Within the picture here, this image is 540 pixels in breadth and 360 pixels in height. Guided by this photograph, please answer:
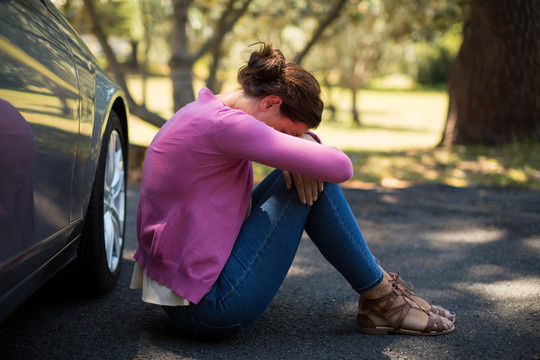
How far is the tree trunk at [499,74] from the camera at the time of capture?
799 cm

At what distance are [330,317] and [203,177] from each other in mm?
1024

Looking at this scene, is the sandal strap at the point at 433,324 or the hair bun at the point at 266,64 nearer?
the hair bun at the point at 266,64

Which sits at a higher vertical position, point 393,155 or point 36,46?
point 36,46

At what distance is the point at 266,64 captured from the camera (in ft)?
7.28

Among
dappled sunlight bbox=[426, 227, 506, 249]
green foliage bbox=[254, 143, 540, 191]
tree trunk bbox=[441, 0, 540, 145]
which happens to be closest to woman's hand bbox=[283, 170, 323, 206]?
dappled sunlight bbox=[426, 227, 506, 249]

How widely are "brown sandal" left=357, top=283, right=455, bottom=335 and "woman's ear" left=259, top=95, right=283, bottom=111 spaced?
91 centimetres

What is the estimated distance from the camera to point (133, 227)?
4.65 metres

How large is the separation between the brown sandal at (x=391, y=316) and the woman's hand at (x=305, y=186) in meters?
Result: 0.56

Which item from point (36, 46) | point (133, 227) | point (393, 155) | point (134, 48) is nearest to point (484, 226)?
point (133, 227)

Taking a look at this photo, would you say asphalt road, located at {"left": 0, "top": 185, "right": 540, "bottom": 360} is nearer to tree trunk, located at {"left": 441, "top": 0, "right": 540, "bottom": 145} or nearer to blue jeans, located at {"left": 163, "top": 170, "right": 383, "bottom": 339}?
blue jeans, located at {"left": 163, "top": 170, "right": 383, "bottom": 339}

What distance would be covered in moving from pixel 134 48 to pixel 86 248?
1693 inches

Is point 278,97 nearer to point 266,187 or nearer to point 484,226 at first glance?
point 266,187

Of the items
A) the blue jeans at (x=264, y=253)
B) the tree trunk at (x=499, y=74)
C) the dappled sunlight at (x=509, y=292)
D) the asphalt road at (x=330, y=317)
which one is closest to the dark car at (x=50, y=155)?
the asphalt road at (x=330, y=317)

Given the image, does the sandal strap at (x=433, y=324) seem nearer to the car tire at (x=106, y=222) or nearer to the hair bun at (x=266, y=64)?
the hair bun at (x=266, y=64)
